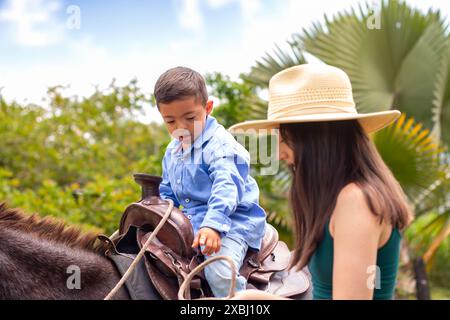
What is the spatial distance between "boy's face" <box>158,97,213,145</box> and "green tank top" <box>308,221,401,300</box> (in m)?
1.11

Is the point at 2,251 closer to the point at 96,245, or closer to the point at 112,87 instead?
the point at 96,245

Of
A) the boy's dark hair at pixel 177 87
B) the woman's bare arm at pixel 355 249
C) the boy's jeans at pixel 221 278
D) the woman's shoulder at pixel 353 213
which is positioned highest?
the boy's dark hair at pixel 177 87

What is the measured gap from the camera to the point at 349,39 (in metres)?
7.05

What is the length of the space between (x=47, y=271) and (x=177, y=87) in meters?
0.97

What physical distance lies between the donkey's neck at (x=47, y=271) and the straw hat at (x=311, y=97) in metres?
0.98

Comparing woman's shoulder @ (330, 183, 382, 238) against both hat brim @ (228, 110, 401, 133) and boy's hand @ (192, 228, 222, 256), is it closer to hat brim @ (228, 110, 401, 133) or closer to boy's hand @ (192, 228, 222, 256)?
hat brim @ (228, 110, 401, 133)

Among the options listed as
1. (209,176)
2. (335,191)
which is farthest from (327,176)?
(209,176)

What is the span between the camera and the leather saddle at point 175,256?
2385mm

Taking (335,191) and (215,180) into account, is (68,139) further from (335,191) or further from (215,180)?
(335,191)

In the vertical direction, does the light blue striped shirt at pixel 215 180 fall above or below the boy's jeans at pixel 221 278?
above

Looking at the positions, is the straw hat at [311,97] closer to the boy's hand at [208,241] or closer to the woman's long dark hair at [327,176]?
the woman's long dark hair at [327,176]

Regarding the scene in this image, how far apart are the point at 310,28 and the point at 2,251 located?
233 inches

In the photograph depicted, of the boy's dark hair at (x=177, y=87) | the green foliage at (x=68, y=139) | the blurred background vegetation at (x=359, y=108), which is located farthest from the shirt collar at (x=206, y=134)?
the green foliage at (x=68, y=139)

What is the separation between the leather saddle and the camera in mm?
2385
